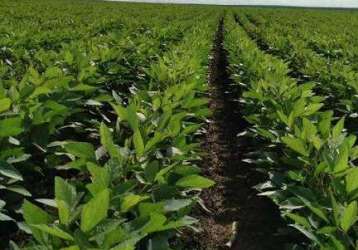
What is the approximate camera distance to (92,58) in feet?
18.1

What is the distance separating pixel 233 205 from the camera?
4348 millimetres

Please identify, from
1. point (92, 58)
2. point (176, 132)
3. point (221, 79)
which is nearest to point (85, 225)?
point (176, 132)

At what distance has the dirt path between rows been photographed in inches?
145

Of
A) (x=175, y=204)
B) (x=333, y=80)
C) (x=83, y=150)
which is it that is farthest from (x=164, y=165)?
(x=333, y=80)

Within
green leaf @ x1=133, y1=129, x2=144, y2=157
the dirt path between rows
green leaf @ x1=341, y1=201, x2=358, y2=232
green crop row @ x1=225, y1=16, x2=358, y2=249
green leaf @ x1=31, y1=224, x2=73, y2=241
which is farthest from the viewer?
the dirt path between rows

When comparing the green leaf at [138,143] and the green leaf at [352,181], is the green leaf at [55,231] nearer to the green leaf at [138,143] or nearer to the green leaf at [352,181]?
the green leaf at [138,143]

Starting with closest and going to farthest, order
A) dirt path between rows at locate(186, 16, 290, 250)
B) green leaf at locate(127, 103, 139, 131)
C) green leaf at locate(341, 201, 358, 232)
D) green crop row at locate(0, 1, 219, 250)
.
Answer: green crop row at locate(0, 1, 219, 250), green leaf at locate(341, 201, 358, 232), green leaf at locate(127, 103, 139, 131), dirt path between rows at locate(186, 16, 290, 250)

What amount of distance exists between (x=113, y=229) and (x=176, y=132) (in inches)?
51.9

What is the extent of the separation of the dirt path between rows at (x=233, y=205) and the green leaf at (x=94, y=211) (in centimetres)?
158

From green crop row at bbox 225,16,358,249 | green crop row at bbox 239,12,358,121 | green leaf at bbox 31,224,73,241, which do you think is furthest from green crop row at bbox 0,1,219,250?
green crop row at bbox 239,12,358,121

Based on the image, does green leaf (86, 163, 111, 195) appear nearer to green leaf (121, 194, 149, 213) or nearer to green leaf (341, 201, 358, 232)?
green leaf (121, 194, 149, 213)

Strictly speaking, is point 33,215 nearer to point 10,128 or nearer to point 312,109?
point 10,128

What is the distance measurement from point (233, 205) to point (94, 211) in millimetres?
2786

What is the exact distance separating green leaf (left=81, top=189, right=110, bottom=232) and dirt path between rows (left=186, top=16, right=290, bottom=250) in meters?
1.58
